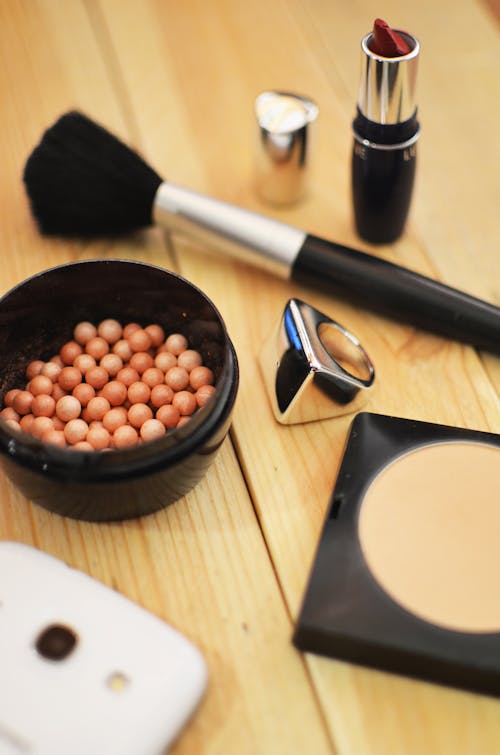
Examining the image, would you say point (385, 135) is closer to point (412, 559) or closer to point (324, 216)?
point (324, 216)

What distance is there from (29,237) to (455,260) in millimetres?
328

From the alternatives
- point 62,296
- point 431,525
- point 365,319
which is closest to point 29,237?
point 62,296

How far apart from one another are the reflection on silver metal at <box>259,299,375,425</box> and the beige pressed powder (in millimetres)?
60

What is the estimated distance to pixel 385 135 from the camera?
0.59m

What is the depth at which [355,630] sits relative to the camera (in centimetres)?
44

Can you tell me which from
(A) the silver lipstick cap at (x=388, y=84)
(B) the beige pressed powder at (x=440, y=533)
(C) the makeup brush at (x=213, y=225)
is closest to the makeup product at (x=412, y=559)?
(B) the beige pressed powder at (x=440, y=533)

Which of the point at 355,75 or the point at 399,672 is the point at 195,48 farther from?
the point at 399,672

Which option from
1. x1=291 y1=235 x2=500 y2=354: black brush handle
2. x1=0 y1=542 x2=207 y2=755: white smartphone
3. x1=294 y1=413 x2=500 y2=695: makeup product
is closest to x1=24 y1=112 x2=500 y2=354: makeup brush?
x1=291 y1=235 x2=500 y2=354: black brush handle

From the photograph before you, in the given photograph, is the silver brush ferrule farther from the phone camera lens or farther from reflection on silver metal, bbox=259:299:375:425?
the phone camera lens

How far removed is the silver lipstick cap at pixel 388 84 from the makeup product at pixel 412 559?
21cm

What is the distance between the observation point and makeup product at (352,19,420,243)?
0.54m

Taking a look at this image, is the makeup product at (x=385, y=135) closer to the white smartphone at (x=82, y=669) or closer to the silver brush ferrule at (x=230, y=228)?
the silver brush ferrule at (x=230, y=228)

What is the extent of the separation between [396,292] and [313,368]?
11 centimetres

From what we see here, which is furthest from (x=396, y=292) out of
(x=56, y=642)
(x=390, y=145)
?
(x=56, y=642)
